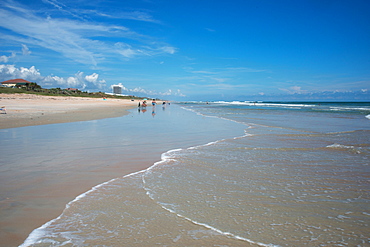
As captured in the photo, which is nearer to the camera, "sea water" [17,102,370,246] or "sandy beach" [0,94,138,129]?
"sea water" [17,102,370,246]

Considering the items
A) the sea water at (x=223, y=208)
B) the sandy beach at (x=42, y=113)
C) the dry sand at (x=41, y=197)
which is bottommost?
the dry sand at (x=41, y=197)

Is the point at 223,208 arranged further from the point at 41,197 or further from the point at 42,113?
the point at 42,113

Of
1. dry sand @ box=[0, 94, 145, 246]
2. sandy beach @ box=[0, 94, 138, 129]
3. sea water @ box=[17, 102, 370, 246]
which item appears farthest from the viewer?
sandy beach @ box=[0, 94, 138, 129]

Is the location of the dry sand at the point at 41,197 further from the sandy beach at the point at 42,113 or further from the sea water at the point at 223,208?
the sandy beach at the point at 42,113

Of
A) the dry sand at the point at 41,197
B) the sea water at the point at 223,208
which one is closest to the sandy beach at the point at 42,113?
the dry sand at the point at 41,197

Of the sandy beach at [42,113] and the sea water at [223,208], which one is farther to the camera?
the sandy beach at [42,113]

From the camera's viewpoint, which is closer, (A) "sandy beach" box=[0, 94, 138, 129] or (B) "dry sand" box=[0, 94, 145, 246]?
(B) "dry sand" box=[0, 94, 145, 246]

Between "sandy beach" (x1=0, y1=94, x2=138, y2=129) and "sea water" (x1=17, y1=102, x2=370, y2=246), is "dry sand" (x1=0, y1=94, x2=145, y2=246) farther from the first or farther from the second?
"sandy beach" (x1=0, y1=94, x2=138, y2=129)

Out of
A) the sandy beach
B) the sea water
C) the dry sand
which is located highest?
the sandy beach

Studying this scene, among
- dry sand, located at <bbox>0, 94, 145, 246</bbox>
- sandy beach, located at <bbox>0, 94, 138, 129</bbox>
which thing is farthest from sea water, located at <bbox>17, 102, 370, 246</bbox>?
sandy beach, located at <bbox>0, 94, 138, 129</bbox>

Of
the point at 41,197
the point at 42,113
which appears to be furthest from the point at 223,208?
the point at 42,113

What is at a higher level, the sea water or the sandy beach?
the sandy beach

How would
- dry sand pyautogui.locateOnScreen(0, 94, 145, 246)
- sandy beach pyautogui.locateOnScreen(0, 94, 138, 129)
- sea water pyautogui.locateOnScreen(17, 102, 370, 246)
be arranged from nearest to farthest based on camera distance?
sea water pyautogui.locateOnScreen(17, 102, 370, 246) < dry sand pyautogui.locateOnScreen(0, 94, 145, 246) < sandy beach pyautogui.locateOnScreen(0, 94, 138, 129)

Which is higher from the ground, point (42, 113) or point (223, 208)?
point (42, 113)
